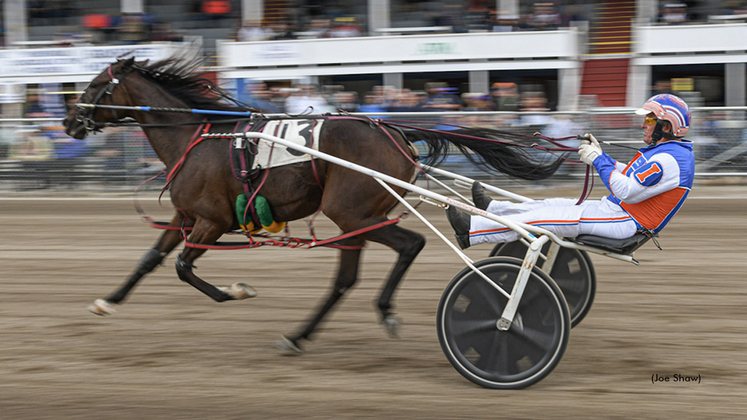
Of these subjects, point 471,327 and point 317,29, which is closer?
point 471,327

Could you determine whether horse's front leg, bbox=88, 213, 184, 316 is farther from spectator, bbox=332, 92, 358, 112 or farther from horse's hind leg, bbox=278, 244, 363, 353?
spectator, bbox=332, 92, 358, 112

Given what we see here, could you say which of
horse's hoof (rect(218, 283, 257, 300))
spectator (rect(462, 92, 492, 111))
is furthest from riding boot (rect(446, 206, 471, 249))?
spectator (rect(462, 92, 492, 111))

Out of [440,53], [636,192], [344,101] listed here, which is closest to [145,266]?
[636,192]

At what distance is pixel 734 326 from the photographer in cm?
430

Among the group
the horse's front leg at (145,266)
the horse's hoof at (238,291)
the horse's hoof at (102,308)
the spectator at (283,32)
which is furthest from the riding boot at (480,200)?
the spectator at (283,32)

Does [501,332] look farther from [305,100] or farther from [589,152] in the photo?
[305,100]

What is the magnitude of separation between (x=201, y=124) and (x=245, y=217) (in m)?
0.70

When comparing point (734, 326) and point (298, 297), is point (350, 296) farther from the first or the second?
point (734, 326)

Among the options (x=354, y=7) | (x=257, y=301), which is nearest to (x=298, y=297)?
(x=257, y=301)

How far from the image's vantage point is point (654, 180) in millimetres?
3307

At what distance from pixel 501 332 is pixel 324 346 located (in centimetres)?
116

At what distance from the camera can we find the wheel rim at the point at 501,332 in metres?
3.34

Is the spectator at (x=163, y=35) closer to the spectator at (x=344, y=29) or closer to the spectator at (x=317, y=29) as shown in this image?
the spectator at (x=317, y=29)

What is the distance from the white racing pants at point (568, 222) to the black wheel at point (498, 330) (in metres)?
0.22
